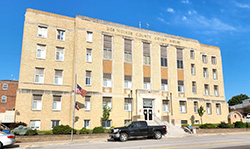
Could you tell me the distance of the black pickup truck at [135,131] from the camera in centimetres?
2145

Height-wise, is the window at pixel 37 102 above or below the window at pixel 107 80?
below

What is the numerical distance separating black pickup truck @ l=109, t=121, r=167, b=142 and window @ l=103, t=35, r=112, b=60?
15.1m

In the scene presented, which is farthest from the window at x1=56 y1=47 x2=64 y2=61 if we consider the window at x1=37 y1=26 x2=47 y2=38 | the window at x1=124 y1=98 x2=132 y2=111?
the window at x1=124 y1=98 x2=132 y2=111

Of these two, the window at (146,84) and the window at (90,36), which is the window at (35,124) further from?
the window at (146,84)

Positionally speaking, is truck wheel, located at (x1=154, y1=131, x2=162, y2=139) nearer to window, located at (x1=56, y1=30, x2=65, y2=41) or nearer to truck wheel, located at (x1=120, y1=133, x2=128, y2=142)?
truck wheel, located at (x1=120, y1=133, x2=128, y2=142)

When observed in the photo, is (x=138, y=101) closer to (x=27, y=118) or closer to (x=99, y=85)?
(x=99, y=85)

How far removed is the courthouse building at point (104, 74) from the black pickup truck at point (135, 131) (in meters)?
9.19

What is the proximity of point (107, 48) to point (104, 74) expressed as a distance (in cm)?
443

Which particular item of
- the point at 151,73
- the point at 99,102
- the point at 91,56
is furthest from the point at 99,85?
the point at 151,73

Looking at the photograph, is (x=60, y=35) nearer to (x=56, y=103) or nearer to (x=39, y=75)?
(x=39, y=75)

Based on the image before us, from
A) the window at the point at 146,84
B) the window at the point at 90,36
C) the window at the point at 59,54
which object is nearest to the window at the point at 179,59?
the window at the point at 146,84

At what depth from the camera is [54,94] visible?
3086 centimetres

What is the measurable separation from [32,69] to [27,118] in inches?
271

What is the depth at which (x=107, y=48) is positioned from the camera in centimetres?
3519
